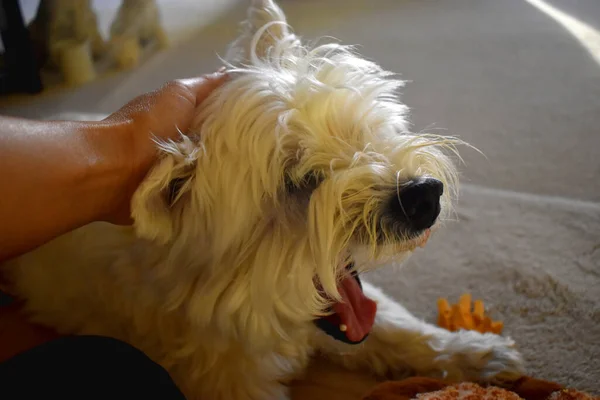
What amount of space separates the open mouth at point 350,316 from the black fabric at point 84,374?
37cm

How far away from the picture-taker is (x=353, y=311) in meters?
1.25

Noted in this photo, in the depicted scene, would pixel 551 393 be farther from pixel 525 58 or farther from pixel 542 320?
pixel 525 58

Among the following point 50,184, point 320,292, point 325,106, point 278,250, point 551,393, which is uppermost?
point 325,106

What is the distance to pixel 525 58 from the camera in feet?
9.93

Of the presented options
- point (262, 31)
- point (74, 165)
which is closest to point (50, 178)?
point (74, 165)

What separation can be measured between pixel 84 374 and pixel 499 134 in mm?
1958

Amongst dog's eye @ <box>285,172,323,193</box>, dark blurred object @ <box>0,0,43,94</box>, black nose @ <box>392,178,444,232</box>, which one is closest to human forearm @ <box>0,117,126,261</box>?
dog's eye @ <box>285,172,323,193</box>

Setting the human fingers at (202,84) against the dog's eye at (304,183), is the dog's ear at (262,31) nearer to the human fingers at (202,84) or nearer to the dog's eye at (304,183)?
the human fingers at (202,84)

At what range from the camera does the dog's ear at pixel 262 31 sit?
1269 mm

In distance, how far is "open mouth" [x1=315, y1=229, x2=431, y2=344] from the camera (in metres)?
1.22

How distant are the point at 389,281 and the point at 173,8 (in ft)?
10.1

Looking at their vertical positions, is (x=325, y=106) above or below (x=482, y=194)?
above

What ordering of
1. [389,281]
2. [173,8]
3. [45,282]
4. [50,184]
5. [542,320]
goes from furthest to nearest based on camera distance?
[173,8] < [389,281] < [542,320] < [45,282] < [50,184]

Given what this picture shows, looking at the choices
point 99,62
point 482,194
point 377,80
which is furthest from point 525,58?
point 99,62
